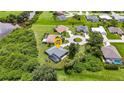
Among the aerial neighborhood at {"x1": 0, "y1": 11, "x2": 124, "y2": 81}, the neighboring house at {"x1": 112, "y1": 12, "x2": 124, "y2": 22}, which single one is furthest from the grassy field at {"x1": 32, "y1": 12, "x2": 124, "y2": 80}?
the neighboring house at {"x1": 112, "y1": 12, "x2": 124, "y2": 22}

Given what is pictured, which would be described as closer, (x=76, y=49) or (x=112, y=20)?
(x=76, y=49)

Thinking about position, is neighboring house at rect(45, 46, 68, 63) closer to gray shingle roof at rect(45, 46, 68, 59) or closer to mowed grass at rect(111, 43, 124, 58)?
gray shingle roof at rect(45, 46, 68, 59)

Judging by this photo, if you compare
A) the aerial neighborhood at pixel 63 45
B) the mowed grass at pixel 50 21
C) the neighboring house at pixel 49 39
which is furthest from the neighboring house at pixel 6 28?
the neighboring house at pixel 49 39

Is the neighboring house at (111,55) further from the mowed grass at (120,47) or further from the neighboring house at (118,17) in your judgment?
the neighboring house at (118,17)
